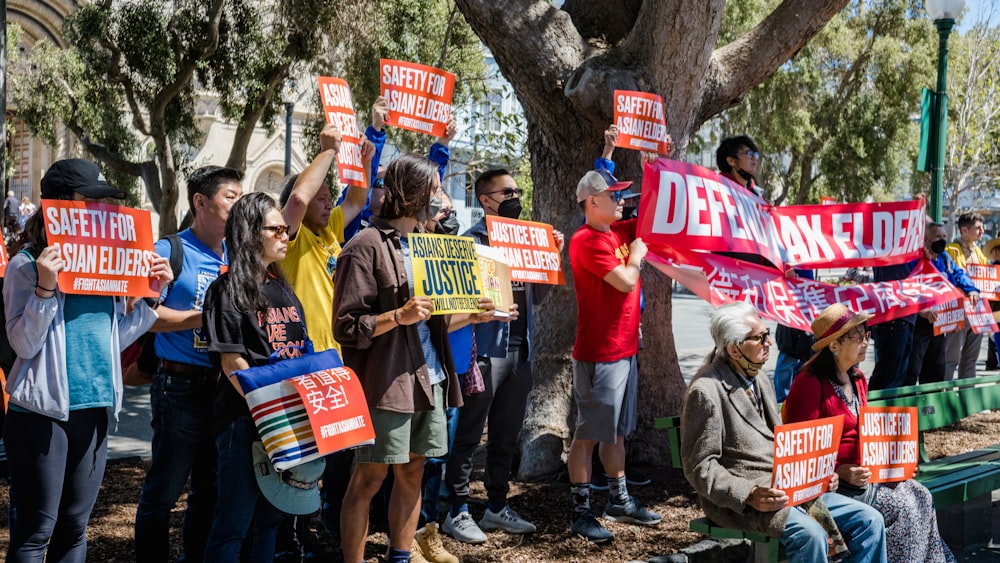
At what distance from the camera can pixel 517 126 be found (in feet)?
60.7

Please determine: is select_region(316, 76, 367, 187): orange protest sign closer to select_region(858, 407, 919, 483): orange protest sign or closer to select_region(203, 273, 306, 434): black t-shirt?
select_region(203, 273, 306, 434): black t-shirt

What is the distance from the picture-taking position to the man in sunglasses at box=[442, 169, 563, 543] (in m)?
5.78

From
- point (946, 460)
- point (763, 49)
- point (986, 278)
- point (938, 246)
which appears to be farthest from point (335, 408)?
point (986, 278)

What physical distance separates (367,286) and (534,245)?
61.9 inches

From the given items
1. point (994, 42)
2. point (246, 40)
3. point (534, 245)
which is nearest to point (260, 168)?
point (246, 40)

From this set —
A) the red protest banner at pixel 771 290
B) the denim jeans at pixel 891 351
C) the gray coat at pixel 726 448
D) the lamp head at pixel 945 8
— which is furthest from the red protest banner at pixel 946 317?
the gray coat at pixel 726 448

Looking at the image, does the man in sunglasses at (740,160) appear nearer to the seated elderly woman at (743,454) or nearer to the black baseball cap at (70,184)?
the seated elderly woman at (743,454)

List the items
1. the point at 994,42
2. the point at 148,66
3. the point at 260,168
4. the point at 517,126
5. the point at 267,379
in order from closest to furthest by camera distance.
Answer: the point at 267,379 < the point at 148,66 < the point at 517,126 < the point at 994,42 < the point at 260,168

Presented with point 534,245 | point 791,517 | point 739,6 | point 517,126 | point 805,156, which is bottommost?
point 791,517

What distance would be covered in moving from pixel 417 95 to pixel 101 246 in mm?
2827

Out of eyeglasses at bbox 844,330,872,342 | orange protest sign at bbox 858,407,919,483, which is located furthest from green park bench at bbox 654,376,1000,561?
eyeglasses at bbox 844,330,872,342

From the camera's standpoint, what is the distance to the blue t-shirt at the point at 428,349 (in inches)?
183

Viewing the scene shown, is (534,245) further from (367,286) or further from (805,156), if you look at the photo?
(805,156)

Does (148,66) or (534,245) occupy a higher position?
(148,66)
